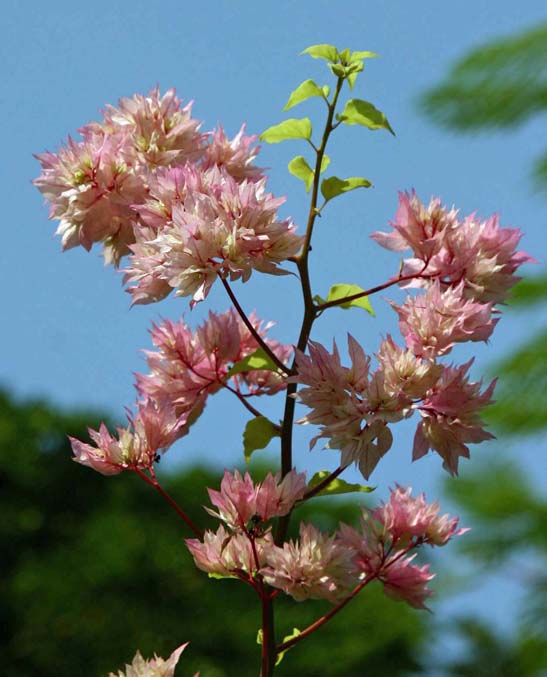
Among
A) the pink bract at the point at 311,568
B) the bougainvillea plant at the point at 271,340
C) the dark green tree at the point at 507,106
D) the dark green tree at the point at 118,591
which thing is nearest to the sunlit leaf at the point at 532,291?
the dark green tree at the point at 507,106

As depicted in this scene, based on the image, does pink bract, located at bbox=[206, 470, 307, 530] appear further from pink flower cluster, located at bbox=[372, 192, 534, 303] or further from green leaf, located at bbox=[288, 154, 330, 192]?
green leaf, located at bbox=[288, 154, 330, 192]

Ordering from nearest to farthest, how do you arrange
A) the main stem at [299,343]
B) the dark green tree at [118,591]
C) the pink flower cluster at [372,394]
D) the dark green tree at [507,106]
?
1. the pink flower cluster at [372,394]
2. the main stem at [299,343]
3. the dark green tree at [118,591]
4. the dark green tree at [507,106]

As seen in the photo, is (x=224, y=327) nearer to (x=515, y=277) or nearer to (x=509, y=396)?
(x=515, y=277)

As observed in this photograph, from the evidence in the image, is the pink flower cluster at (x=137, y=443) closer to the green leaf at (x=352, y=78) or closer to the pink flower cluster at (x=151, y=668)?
the pink flower cluster at (x=151, y=668)

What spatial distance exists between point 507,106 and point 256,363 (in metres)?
6.59

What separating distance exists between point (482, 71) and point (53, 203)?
6.41 meters

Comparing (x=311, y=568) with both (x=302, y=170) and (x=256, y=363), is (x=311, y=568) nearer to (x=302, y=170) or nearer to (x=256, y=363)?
(x=256, y=363)

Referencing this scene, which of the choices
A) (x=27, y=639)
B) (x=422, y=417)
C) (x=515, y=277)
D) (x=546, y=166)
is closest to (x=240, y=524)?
(x=422, y=417)

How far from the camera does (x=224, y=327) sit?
57.6 inches

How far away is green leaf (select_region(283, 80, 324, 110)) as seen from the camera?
4.64 feet

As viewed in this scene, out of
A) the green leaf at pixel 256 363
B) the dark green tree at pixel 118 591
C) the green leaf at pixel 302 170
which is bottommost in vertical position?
the green leaf at pixel 256 363

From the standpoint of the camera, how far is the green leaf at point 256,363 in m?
1.38

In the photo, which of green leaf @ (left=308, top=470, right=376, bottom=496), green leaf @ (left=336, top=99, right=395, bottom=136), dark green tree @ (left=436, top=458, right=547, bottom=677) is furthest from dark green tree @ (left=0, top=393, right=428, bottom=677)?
green leaf @ (left=336, top=99, right=395, bottom=136)

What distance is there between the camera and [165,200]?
1.31 meters
